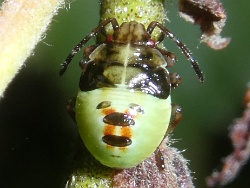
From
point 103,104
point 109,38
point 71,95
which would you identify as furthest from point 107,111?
point 71,95

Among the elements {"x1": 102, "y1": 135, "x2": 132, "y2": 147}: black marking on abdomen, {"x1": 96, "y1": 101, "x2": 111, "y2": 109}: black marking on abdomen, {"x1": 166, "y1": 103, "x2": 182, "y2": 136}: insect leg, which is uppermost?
{"x1": 96, "y1": 101, "x2": 111, "y2": 109}: black marking on abdomen

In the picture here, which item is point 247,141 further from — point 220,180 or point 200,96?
point 200,96

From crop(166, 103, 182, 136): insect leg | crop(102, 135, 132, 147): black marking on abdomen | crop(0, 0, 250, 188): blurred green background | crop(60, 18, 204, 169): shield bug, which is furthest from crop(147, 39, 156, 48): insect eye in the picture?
crop(0, 0, 250, 188): blurred green background

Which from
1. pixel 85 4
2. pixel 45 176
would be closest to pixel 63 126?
pixel 45 176

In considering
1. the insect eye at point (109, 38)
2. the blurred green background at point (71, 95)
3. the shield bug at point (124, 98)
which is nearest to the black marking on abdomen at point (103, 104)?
the shield bug at point (124, 98)

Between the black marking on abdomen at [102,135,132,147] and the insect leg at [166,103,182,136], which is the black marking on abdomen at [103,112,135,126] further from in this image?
the insect leg at [166,103,182,136]

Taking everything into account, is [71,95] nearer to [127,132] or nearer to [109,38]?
[109,38]

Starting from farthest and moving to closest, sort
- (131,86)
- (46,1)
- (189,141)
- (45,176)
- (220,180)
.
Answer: (189,141) < (45,176) < (220,180) < (131,86) < (46,1)
